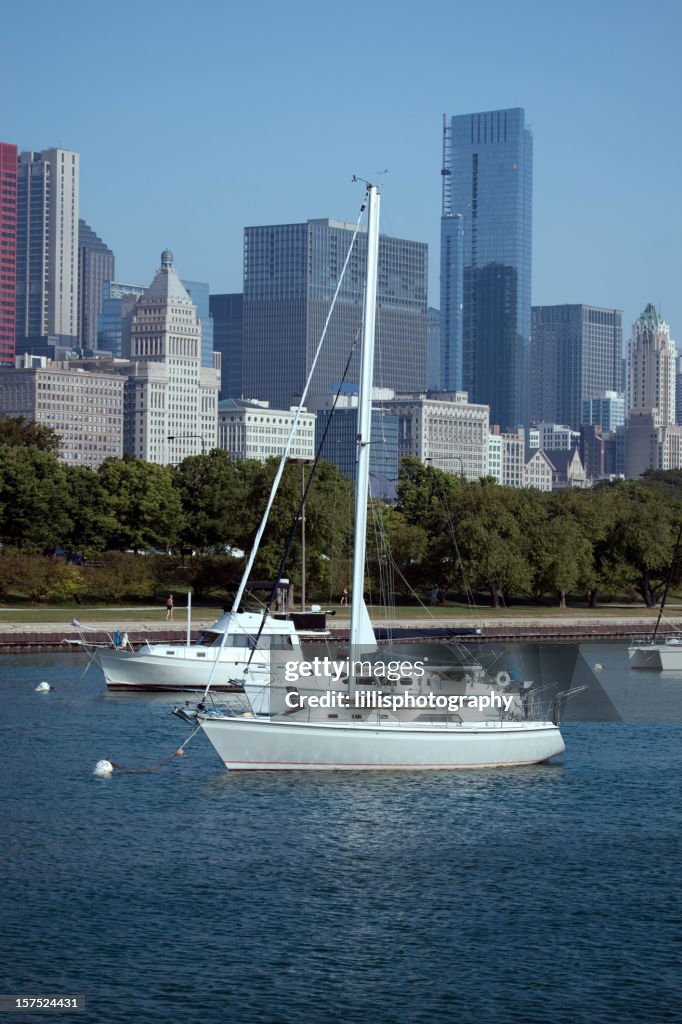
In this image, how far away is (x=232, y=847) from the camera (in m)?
41.4

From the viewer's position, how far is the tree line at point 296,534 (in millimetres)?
112375

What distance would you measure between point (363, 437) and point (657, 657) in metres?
41.8

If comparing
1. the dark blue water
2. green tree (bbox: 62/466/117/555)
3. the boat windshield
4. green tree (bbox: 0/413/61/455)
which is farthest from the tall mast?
green tree (bbox: 0/413/61/455)

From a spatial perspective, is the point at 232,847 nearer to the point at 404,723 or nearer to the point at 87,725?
the point at 404,723

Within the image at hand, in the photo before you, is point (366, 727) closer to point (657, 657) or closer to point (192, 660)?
point (192, 660)

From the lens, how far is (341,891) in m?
37.8

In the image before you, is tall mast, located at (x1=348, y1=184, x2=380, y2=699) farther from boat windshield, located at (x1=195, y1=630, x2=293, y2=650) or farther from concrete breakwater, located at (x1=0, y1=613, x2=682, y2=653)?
concrete breakwater, located at (x1=0, y1=613, x2=682, y2=653)

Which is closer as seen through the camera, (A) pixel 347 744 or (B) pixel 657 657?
(A) pixel 347 744

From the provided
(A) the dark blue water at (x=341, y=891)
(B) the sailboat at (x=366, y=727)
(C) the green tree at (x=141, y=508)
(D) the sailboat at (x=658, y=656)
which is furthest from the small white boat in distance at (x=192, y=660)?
(C) the green tree at (x=141, y=508)

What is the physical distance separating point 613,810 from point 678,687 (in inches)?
1345

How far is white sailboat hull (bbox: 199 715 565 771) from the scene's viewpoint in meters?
48.1

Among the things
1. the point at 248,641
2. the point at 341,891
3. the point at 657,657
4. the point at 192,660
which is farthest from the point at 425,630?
the point at 341,891

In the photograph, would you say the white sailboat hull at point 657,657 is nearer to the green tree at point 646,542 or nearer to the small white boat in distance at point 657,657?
the small white boat in distance at point 657,657

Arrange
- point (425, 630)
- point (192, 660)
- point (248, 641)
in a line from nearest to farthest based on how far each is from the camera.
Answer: point (248, 641) → point (192, 660) → point (425, 630)
